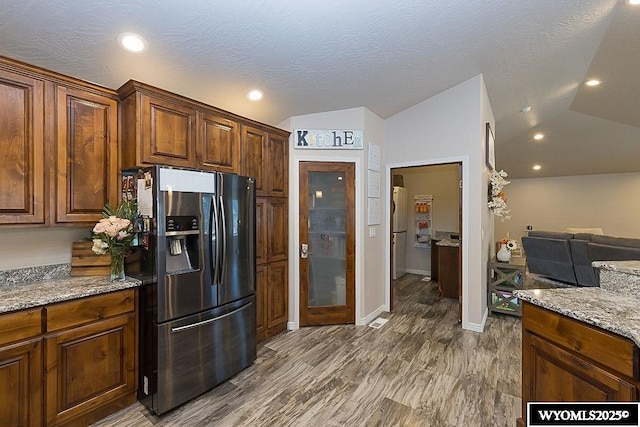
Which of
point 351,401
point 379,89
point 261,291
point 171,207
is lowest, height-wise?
point 351,401

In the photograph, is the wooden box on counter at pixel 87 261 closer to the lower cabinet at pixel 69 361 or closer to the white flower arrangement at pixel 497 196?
the lower cabinet at pixel 69 361

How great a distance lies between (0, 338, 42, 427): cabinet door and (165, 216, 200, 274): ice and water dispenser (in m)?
0.82

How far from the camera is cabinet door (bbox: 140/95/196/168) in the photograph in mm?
2199

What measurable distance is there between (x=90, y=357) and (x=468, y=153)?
3.99m

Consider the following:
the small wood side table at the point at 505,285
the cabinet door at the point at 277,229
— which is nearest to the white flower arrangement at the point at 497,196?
the small wood side table at the point at 505,285

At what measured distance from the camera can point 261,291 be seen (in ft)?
10.3

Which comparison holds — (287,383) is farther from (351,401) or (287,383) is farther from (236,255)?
(236,255)

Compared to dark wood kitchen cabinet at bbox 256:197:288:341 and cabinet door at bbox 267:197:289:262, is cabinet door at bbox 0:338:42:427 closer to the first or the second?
dark wood kitchen cabinet at bbox 256:197:288:341

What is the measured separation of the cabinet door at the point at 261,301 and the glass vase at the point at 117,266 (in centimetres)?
123

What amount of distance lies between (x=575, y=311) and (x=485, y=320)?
2603 mm

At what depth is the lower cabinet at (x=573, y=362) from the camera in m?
1.23

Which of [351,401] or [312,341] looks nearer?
[351,401]

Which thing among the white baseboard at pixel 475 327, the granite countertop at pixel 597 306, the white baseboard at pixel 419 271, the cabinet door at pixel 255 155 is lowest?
the white baseboard at pixel 475 327

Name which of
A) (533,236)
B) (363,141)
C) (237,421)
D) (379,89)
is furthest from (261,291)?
(533,236)
